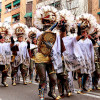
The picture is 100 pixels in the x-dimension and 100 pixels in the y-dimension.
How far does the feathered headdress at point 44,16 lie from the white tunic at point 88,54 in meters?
1.75

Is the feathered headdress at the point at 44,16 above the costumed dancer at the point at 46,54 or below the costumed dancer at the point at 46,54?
above

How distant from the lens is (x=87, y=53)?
7.37m

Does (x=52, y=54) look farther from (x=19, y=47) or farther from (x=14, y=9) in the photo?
(x=14, y=9)

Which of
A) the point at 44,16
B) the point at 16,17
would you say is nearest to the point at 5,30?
the point at 44,16

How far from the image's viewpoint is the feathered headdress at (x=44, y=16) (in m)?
5.95

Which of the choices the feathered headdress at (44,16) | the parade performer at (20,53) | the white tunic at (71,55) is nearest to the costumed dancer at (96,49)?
the white tunic at (71,55)

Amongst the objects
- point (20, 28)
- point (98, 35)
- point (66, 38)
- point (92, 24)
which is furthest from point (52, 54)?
point (20, 28)

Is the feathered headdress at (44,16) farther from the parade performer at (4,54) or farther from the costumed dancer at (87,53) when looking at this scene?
the parade performer at (4,54)

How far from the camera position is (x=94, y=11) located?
27.2m

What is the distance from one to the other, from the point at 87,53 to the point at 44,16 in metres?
2.11

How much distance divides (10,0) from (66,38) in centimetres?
4290

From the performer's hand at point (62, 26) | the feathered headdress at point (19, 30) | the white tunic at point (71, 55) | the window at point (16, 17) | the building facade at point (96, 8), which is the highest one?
the window at point (16, 17)

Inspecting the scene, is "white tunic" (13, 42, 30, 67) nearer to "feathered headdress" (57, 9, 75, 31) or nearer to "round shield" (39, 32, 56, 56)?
"feathered headdress" (57, 9, 75, 31)

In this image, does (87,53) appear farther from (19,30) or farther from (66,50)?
(19,30)
